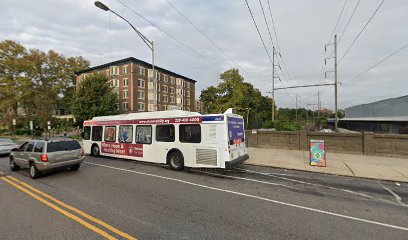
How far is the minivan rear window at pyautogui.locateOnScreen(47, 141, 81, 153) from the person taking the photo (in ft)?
26.6

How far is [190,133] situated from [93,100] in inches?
1253

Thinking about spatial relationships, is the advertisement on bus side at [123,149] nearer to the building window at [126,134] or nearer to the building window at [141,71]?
the building window at [126,134]

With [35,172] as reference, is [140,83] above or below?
above

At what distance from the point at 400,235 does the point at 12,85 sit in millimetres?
60307

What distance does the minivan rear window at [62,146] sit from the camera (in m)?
8.11

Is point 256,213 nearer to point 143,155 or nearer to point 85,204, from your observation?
point 85,204

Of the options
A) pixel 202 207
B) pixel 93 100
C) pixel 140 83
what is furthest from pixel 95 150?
pixel 140 83

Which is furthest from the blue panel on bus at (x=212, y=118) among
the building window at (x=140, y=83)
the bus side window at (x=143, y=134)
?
the building window at (x=140, y=83)

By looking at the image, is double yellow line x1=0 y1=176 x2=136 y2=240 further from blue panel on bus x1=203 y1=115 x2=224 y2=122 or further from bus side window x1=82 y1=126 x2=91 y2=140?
bus side window x1=82 y1=126 x2=91 y2=140

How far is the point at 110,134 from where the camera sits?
12492 mm

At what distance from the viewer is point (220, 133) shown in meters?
8.35

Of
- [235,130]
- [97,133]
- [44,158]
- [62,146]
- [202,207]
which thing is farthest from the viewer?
[97,133]

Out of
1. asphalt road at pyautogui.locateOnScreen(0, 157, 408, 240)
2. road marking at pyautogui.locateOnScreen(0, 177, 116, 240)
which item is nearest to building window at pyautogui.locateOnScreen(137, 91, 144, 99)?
asphalt road at pyautogui.locateOnScreen(0, 157, 408, 240)

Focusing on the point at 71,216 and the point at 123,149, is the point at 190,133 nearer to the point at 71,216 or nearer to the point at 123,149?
the point at 123,149
